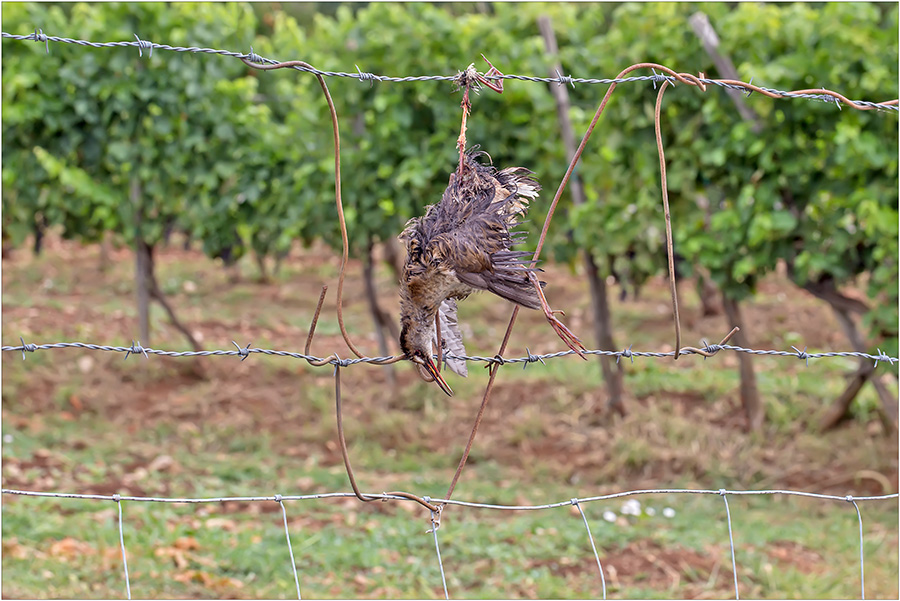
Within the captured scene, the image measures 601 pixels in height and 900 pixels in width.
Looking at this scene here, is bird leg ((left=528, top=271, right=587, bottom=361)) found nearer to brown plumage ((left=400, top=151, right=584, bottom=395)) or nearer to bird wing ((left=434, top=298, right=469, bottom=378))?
brown plumage ((left=400, top=151, right=584, bottom=395))

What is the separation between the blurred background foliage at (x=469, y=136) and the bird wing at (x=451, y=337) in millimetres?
2975

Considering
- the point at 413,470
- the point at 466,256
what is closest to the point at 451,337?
the point at 466,256

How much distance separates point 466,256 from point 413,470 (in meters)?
3.74

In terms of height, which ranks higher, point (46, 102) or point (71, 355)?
point (46, 102)

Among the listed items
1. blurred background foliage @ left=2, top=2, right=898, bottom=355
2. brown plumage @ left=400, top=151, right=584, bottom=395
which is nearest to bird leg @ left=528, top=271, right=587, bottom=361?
brown plumage @ left=400, top=151, right=584, bottom=395

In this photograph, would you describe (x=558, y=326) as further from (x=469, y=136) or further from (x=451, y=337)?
(x=469, y=136)

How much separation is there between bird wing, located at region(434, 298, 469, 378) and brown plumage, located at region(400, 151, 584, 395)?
9cm

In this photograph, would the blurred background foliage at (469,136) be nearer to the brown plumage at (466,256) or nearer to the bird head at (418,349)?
the brown plumage at (466,256)

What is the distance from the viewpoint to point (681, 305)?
8.40 meters

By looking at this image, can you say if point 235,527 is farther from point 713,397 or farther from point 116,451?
point 713,397

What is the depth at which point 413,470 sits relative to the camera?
5.46m

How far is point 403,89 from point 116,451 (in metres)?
3.06

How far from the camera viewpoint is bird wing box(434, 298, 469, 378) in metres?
2.23

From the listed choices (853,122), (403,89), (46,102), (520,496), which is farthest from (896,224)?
(46,102)
